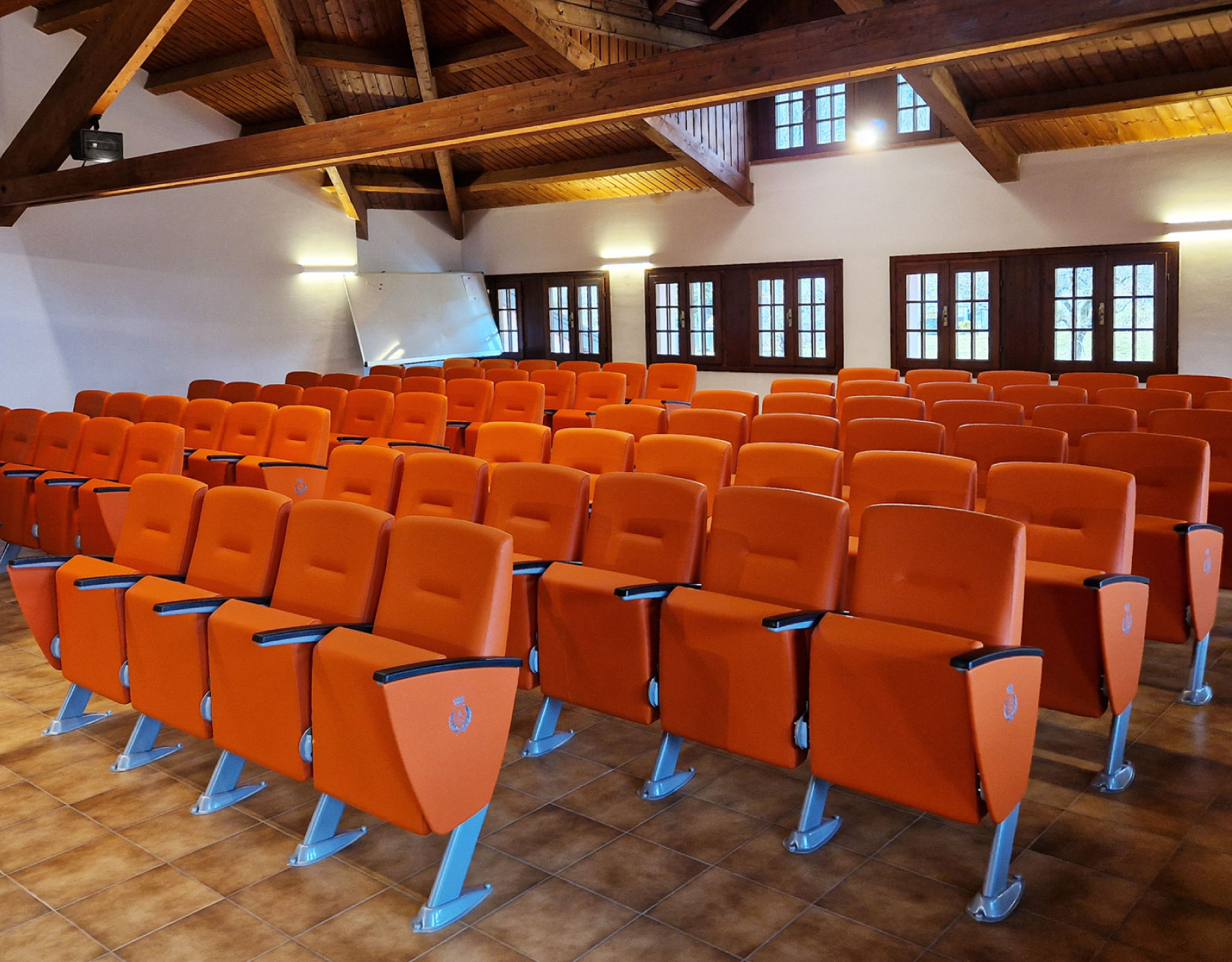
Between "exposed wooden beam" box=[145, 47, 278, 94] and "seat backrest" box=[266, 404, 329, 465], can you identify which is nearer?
"seat backrest" box=[266, 404, 329, 465]

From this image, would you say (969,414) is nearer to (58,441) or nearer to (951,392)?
(951,392)

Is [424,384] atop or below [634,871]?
atop

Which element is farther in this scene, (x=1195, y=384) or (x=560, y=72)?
(x=560, y=72)

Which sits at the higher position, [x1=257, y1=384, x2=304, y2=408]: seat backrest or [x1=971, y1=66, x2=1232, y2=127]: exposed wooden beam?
[x1=971, y1=66, x2=1232, y2=127]: exposed wooden beam

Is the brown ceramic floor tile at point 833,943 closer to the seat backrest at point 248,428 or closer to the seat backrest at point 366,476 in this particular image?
the seat backrest at point 366,476

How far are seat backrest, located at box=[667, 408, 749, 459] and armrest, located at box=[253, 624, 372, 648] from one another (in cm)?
323

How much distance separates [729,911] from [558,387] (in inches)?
292

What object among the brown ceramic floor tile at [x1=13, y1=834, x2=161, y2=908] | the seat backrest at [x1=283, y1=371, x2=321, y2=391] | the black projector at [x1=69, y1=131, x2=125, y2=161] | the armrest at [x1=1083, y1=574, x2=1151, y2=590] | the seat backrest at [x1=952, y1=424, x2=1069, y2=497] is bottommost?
the brown ceramic floor tile at [x1=13, y1=834, x2=161, y2=908]

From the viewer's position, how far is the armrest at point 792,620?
3.10 metres

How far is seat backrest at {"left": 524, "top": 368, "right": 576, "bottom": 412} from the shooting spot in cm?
988

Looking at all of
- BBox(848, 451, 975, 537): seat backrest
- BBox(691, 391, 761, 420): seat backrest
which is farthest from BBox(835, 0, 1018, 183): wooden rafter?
BBox(848, 451, 975, 537): seat backrest

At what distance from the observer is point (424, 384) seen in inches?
398

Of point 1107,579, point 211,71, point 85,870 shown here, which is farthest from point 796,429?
point 211,71

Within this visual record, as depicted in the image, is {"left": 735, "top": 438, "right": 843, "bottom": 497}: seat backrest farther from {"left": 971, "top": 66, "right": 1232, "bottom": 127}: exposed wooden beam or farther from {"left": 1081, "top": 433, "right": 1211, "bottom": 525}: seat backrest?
{"left": 971, "top": 66, "right": 1232, "bottom": 127}: exposed wooden beam
